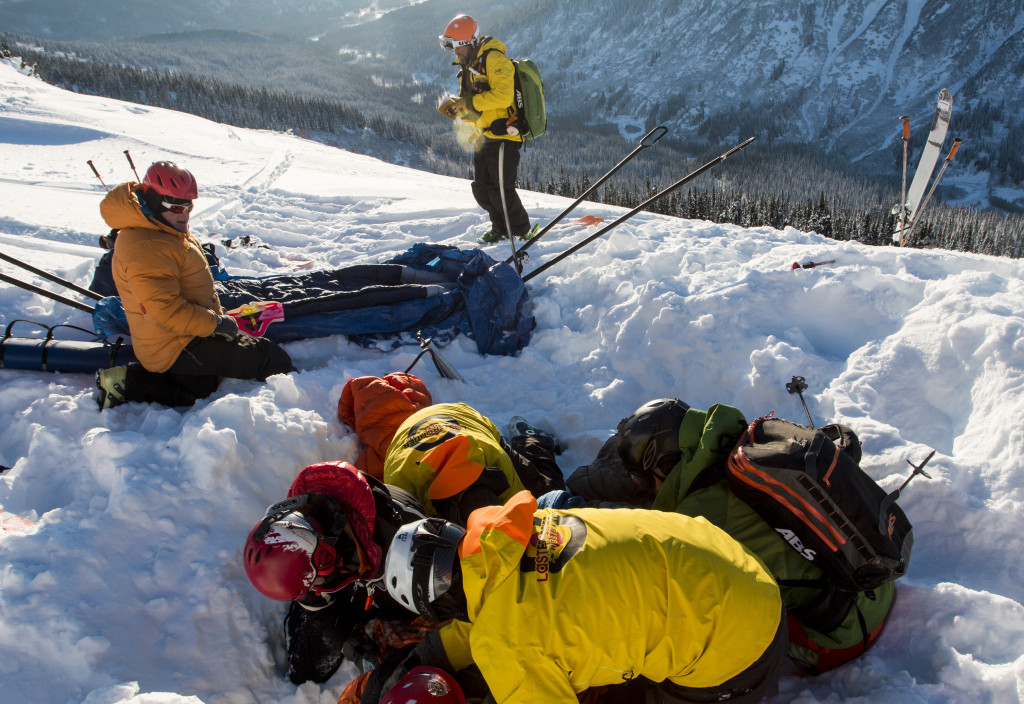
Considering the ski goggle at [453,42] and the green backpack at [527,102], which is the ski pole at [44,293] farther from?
the green backpack at [527,102]

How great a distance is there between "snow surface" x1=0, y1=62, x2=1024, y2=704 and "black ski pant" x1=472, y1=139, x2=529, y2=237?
1.20 feet

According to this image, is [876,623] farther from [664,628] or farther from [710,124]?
[710,124]

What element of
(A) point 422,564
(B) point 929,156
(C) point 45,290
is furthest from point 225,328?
(B) point 929,156

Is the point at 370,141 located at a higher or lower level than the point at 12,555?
higher

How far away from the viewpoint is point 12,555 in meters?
2.15

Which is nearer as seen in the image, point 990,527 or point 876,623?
point 876,623

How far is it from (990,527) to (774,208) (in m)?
52.7

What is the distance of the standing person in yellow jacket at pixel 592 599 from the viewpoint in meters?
1.56

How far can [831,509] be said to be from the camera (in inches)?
80.7

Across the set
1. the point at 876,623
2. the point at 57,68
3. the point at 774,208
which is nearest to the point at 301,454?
the point at 876,623

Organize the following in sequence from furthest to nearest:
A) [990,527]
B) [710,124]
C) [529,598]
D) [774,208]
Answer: [710,124]
[774,208]
[990,527]
[529,598]

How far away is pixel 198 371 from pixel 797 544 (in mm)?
3498

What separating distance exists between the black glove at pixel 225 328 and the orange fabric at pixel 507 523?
2594mm

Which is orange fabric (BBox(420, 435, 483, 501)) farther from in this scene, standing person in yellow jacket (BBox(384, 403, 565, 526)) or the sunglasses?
the sunglasses
